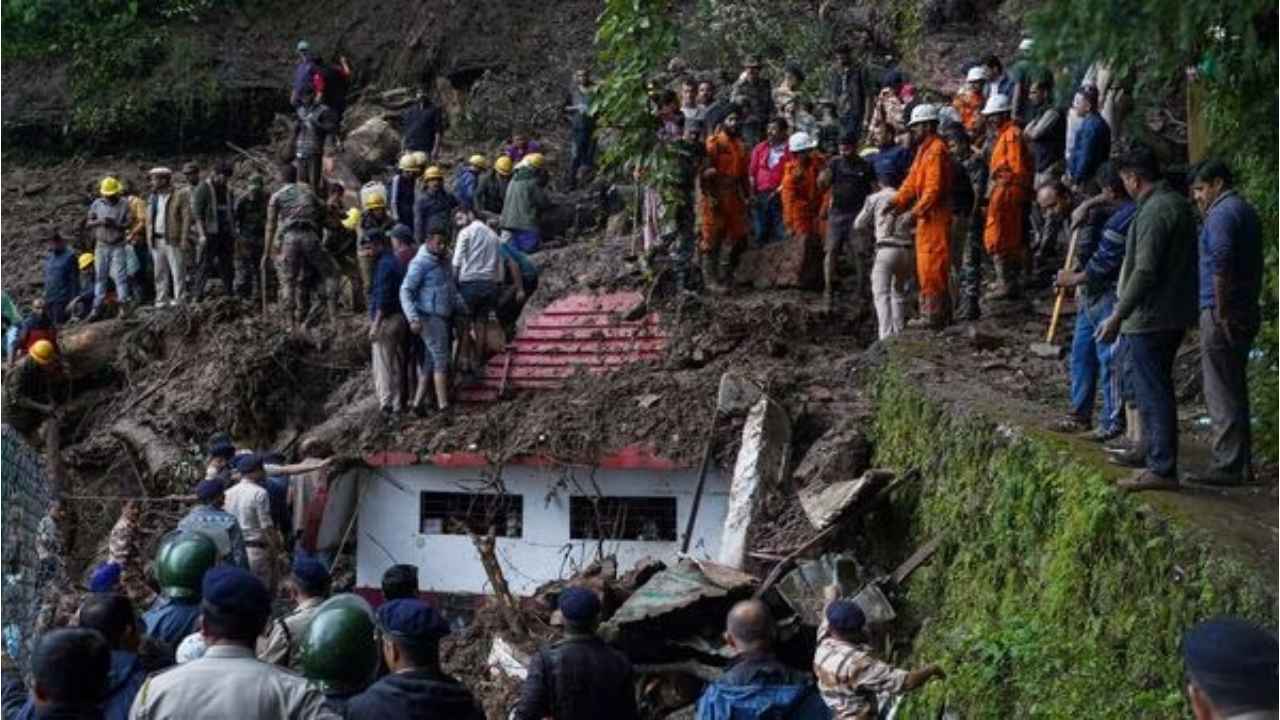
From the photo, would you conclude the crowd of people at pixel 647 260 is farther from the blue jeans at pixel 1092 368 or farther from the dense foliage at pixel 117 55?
the dense foliage at pixel 117 55

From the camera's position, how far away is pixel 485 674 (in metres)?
13.3

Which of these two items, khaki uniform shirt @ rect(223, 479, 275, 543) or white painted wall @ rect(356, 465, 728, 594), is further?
white painted wall @ rect(356, 465, 728, 594)

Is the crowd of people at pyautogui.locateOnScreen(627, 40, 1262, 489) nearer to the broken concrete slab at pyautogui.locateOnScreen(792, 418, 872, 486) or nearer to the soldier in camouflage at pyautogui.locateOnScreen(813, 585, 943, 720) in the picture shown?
the broken concrete slab at pyautogui.locateOnScreen(792, 418, 872, 486)

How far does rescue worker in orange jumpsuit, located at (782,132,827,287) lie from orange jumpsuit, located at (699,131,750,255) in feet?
1.59

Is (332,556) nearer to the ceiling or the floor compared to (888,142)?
nearer to the floor

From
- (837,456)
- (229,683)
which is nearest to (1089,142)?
(837,456)

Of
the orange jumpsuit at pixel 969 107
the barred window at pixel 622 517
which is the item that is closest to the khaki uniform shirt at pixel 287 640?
the barred window at pixel 622 517

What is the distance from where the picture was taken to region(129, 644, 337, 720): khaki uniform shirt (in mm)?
5539

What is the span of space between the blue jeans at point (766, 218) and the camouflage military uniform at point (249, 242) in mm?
6270

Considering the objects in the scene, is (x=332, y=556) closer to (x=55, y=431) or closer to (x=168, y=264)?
(x=55, y=431)

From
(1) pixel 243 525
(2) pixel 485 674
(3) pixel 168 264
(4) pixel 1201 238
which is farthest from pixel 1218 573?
(3) pixel 168 264

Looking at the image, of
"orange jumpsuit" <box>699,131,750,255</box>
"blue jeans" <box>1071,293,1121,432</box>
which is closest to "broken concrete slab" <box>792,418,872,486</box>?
"blue jeans" <box>1071,293,1121,432</box>

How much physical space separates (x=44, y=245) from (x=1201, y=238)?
20.7 m

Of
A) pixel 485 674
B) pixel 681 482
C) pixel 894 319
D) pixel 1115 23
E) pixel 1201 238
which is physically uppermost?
pixel 1115 23
